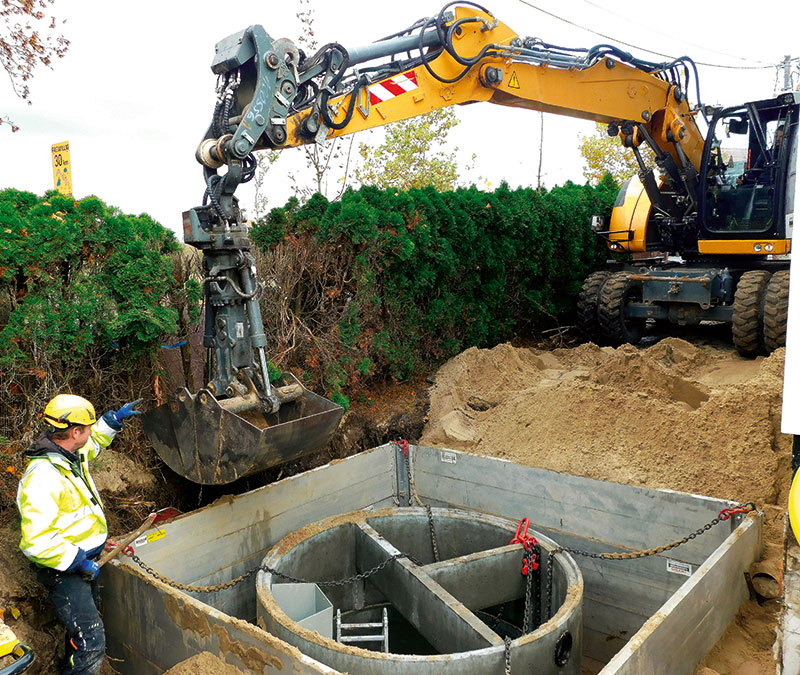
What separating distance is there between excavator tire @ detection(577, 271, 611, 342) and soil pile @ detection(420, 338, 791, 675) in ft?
5.64

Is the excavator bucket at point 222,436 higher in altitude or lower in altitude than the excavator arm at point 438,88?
lower

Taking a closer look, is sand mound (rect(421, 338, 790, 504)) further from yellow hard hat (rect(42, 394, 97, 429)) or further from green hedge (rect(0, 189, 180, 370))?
yellow hard hat (rect(42, 394, 97, 429))

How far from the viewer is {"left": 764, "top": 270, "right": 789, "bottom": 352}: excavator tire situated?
8.45 metres

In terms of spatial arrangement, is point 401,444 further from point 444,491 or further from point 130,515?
point 130,515

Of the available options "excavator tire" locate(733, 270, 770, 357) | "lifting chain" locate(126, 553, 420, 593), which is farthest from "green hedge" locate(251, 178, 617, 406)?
"excavator tire" locate(733, 270, 770, 357)

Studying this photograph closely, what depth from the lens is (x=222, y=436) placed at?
4461 mm

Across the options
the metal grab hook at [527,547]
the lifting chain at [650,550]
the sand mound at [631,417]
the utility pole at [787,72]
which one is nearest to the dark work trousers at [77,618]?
the metal grab hook at [527,547]

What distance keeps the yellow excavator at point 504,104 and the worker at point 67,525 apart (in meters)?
0.71

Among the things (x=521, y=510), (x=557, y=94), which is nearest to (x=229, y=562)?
(x=521, y=510)

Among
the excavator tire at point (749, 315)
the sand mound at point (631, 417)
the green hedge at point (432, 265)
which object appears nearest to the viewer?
the sand mound at point (631, 417)

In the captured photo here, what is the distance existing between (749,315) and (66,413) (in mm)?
7785

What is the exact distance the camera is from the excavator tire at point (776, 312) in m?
8.45

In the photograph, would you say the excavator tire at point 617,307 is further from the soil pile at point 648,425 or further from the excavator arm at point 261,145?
the excavator arm at point 261,145

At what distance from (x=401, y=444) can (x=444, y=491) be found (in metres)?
0.60
